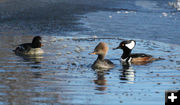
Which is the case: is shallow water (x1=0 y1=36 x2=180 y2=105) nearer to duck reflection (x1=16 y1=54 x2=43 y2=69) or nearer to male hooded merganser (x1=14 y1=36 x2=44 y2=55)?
duck reflection (x1=16 y1=54 x2=43 y2=69)

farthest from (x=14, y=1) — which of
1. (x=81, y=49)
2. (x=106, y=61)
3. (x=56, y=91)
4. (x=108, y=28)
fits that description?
(x=56, y=91)

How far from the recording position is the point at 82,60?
44.7 ft

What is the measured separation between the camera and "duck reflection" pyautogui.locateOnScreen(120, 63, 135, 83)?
10.9 meters

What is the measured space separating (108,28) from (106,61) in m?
9.28

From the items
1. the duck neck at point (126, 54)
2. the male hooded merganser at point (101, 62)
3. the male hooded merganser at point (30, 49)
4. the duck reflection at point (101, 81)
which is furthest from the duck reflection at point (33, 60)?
the duck neck at point (126, 54)

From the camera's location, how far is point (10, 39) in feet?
59.5

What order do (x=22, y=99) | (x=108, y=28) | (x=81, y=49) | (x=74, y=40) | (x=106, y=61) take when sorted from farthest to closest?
(x=108, y=28), (x=74, y=40), (x=81, y=49), (x=106, y=61), (x=22, y=99)

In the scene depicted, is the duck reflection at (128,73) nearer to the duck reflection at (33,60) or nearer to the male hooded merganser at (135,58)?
the male hooded merganser at (135,58)

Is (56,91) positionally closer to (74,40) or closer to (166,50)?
(166,50)

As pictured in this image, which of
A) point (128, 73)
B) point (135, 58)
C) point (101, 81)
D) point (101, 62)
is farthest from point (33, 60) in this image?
point (101, 81)

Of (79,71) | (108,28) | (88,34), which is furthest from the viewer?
(108,28)

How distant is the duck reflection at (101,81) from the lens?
986 centimetres

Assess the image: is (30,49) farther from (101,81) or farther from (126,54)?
(101,81)

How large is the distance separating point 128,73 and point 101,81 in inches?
62.3
